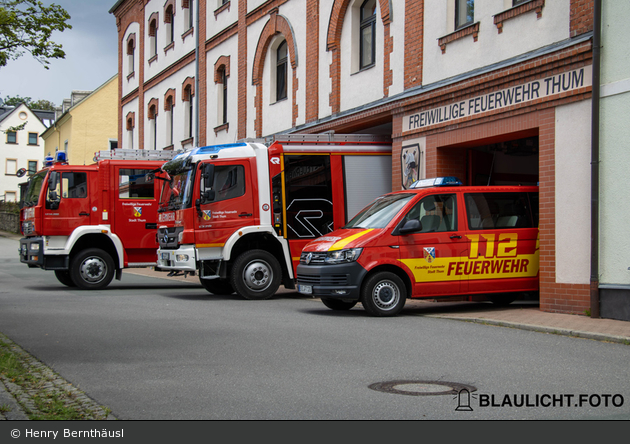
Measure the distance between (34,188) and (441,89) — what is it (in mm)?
9686

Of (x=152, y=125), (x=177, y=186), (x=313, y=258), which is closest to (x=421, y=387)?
(x=313, y=258)

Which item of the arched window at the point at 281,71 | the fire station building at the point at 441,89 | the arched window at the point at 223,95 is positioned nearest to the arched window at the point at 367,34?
the fire station building at the point at 441,89

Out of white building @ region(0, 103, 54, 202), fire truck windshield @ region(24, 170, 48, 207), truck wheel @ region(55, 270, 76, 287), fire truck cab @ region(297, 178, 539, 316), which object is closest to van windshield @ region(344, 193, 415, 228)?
fire truck cab @ region(297, 178, 539, 316)

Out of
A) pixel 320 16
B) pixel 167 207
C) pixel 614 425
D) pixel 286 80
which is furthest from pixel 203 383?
pixel 286 80

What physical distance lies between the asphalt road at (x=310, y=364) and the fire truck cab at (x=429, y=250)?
477mm

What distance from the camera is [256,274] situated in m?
14.7

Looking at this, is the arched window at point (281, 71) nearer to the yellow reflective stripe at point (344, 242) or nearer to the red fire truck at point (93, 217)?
the red fire truck at point (93, 217)

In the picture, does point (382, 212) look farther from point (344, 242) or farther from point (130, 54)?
point (130, 54)

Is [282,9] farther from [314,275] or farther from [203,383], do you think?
[203,383]

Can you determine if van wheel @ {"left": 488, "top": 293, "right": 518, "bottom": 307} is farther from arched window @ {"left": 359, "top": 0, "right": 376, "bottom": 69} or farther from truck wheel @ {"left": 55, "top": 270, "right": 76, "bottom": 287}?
truck wheel @ {"left": 55, "top": 270, "right": 76, "bottom": 287}

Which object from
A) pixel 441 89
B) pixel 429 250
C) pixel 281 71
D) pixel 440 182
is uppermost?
pixel 281 71

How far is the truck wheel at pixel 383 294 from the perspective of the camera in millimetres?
11367

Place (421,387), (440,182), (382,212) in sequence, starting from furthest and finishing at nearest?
1. (440,182)
2. (382,212)
3. (421,387)
